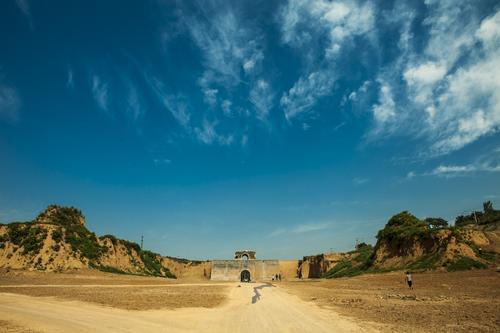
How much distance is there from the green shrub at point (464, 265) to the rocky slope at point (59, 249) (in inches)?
1786

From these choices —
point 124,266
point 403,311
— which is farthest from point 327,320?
point 124,266

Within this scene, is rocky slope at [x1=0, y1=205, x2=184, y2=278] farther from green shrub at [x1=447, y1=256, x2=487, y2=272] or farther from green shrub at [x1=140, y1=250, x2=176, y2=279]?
green shrub at [x1=447, y1=256, x2=487, y2=272]

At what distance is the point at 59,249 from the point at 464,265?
167 feet

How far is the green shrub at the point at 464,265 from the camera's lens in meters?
33.0

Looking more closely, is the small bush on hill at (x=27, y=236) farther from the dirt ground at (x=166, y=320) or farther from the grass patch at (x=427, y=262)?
the grass patch at (x=427, y=262)

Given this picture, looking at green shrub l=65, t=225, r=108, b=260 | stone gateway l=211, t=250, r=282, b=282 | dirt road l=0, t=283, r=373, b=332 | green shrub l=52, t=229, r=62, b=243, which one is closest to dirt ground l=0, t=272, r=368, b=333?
dirt road l=0, t=283, r=373, b=332

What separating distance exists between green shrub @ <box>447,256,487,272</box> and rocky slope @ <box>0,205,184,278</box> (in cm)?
4536

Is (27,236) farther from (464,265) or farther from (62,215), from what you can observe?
(464,265)

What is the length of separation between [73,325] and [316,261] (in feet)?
259

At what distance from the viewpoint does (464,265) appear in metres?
33.2

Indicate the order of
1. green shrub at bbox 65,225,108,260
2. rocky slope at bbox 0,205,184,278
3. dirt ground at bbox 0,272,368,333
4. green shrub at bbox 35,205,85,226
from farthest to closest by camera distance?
1. green shrub at bbox 35,205,85,226
2. green shrub at bbox 65,225,108,260
3. rocky slope at bbox 0,205,184,278
4. dirt ground at bbox 0,272,368,333

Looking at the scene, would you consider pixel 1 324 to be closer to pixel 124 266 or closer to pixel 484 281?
pixel 484 281

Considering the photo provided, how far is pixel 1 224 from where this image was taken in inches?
2021

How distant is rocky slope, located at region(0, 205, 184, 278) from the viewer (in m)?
45.2
